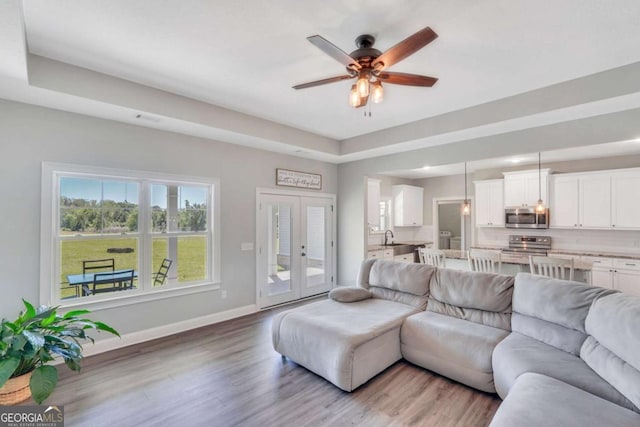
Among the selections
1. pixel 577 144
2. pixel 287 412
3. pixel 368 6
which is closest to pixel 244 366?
pixel 287 412

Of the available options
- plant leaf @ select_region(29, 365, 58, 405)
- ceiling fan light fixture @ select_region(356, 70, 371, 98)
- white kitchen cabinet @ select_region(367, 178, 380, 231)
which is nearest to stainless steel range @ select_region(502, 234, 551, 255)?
white kitchen cabinet @ select_region(367, 178, 380, 231)

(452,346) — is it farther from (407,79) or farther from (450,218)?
(450,218)

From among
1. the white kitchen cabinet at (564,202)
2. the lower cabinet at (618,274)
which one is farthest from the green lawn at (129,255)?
the white kitchen cabinet at (564,202)

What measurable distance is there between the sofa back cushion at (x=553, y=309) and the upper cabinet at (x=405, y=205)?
4589mm

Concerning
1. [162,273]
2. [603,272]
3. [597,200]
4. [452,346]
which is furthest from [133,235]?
[597,200]

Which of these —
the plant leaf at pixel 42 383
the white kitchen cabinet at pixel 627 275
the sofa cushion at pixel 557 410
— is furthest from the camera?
the white kitchen cabinet at pixel 627 275

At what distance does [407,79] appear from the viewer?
94.0 inches

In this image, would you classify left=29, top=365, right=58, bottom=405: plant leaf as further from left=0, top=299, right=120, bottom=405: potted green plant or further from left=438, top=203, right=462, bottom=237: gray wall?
left=438, top=203, right=462, bottom=237: gray wall

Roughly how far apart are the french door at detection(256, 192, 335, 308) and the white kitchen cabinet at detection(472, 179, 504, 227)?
11.3 ft

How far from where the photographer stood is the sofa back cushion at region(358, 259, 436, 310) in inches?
134

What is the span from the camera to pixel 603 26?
2.14 m

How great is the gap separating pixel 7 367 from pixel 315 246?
417 cm

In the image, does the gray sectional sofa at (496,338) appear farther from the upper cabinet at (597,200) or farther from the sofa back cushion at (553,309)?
the upper cabinet at (597,200)

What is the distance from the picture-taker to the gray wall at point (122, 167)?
9.30 feet
